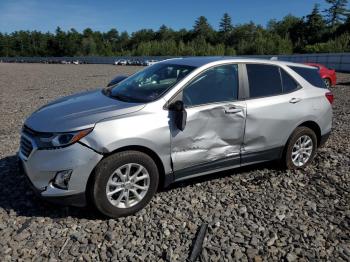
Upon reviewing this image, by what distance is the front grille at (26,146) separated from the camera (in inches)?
154

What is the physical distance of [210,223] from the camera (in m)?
4.04

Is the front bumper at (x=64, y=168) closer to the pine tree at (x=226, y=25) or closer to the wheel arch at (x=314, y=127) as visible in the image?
the wheel arch at (x=314, y=127)

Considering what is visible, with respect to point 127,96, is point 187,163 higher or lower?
lower

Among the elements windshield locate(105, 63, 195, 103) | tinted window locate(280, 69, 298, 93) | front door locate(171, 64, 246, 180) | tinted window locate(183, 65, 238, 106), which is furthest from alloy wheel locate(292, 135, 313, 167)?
windshield locate(105, 63, 195, 103)

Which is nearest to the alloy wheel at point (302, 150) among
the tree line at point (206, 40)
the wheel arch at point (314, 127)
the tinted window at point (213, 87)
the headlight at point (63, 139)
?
the wheel arch at point (314, 127)

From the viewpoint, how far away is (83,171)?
12.2 feet

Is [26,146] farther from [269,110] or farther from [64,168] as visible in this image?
[269,110]

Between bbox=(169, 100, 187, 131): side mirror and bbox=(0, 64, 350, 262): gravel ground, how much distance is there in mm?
1007

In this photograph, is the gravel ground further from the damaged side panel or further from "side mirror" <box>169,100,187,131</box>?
"side mirror" <box>169,100,187,131</box>

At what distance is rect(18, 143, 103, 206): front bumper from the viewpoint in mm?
3682

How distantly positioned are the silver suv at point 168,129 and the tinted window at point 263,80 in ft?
0.05

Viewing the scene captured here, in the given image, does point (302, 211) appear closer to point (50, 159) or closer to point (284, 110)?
point (284, 110)

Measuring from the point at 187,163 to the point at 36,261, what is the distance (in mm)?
1926

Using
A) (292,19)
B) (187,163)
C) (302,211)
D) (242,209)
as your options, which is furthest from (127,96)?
(292,19)
